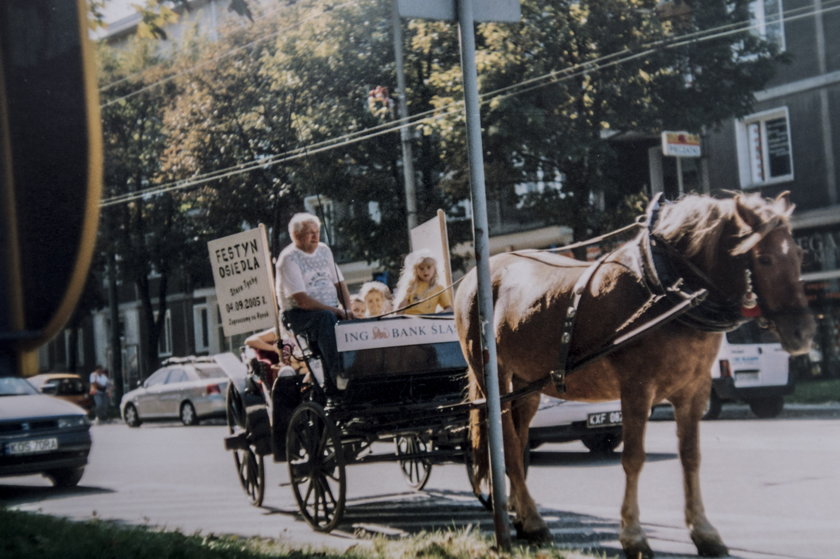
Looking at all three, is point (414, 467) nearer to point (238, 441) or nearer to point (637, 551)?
point (238, 441)

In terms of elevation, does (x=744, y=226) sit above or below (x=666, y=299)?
above

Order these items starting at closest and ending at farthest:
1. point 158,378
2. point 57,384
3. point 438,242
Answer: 1. point 438,242
2. point 57,384
3. point 158,378

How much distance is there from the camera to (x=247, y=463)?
9.76 meters

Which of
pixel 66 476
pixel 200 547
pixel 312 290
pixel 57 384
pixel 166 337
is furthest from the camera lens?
pixel 166 337

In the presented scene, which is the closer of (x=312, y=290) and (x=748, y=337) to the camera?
(x=312, y=290)

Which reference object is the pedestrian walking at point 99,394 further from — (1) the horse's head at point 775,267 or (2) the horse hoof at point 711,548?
(1) the horse's head at point 775,267

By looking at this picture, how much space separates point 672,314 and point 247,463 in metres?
5.36

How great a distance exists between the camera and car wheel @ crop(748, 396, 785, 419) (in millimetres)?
17172

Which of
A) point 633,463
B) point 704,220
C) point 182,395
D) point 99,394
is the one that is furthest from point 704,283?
point 99,394

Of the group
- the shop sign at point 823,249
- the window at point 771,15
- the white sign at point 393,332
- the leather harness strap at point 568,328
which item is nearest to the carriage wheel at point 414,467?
the white sign at point 393,332

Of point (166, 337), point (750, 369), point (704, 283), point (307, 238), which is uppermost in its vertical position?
point (307, 238)

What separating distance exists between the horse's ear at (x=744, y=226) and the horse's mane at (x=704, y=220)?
0.01 meters

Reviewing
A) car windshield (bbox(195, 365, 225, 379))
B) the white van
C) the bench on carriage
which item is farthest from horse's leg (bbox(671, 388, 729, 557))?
car windshield (bbox(195, 365, 225, 379))

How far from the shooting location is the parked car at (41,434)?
10812 millimetres
